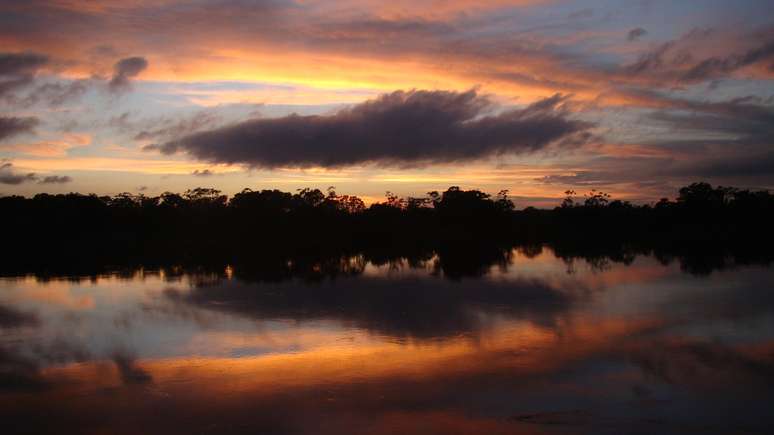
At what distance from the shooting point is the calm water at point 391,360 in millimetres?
10141

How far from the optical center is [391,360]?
1368 cm

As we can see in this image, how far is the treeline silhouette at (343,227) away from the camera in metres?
51.9

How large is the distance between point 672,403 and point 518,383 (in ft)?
8.31

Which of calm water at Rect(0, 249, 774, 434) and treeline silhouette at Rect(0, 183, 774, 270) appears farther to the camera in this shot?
treeline silhouette at Rect(0, 183, 774, 270)

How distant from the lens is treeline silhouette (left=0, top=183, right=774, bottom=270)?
170 ft

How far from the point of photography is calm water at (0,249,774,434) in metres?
10.1

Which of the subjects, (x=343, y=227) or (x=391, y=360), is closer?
(x=391, y=360)

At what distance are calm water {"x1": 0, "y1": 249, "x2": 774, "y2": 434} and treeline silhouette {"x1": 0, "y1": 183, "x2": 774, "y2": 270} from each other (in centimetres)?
2146

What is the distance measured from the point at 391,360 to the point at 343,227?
62.9 m

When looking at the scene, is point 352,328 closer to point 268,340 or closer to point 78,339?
point 268,340

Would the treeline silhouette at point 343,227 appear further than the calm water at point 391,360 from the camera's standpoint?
Yes

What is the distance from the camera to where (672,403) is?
35.0 ft

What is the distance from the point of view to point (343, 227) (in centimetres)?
7631

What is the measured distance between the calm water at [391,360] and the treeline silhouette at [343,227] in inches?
845
